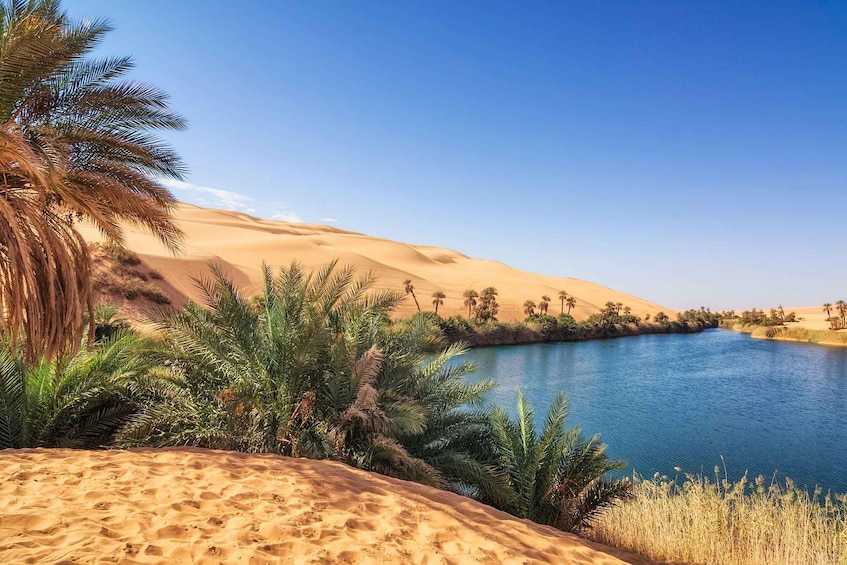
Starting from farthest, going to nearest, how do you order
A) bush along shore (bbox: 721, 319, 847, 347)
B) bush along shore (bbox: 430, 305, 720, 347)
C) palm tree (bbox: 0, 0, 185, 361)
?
bush along shore (bbox: 721, 319, 847, 347), bush along shore (bbox: 430, 305, 720, 347), palm tree (bbox: 0, 0, 185, 361)

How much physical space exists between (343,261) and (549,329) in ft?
98.2

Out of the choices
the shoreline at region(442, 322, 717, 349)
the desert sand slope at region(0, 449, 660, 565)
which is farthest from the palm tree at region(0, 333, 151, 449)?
the shoreline at region(442, 322, 717, 349)

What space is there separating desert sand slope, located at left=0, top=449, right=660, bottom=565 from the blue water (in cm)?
712

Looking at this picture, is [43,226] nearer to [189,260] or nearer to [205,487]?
[205,487]

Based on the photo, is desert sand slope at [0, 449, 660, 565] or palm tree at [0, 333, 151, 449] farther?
palm tree at [0, 333, 151, 449]

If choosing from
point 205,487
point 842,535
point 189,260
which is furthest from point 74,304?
point 189,260

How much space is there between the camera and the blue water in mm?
13164

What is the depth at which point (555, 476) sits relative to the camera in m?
6.52

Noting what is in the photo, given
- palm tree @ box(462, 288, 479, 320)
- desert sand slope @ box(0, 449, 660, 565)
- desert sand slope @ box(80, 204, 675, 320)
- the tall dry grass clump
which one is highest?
desert sand slope @ box(80, 204, 675, 320)

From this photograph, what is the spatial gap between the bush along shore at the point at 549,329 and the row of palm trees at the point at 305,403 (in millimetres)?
21339

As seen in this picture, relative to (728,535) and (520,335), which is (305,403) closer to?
(728,535)

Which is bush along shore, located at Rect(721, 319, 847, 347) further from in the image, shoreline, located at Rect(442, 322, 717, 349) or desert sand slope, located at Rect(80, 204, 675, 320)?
desert sand slope, located at Rect(80, 204, 675, 320)

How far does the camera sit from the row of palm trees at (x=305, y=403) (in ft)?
19.3

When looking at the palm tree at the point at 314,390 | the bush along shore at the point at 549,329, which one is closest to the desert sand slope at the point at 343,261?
the bush along shore at the point at 549,329
